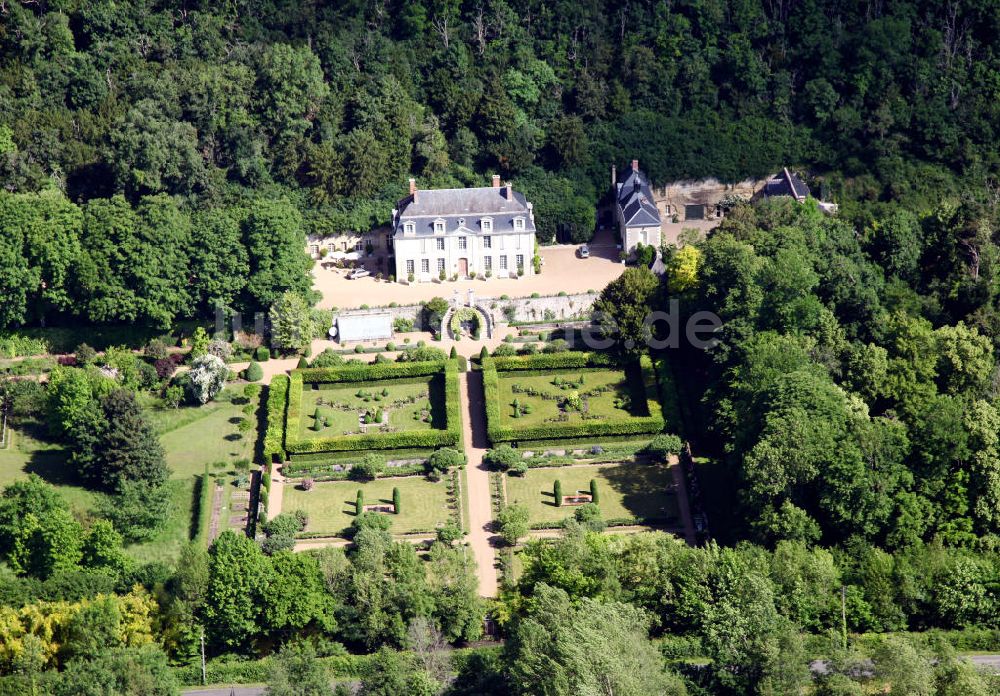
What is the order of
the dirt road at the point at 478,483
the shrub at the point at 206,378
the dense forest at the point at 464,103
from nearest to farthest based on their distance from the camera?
the dirt road at the point at 478,483
the shrub at the point at 206,378
the dense forest at the point at 464,103

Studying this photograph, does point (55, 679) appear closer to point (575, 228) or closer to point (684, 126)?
point (575, 228)

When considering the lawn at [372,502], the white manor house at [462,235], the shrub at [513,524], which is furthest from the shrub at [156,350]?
the shrub at [513,524]

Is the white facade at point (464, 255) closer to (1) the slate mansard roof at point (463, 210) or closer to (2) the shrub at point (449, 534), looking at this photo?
(1) the slate mansard roof at point (463, 210)

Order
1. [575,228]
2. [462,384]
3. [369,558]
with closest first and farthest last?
[369,558] < [462,384] < [575,228]

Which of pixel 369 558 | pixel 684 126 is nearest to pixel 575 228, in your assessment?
pixel 684 126

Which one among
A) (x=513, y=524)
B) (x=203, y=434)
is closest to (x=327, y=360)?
(x=203, y=434)

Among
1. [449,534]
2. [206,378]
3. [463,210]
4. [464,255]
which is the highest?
[463,210]

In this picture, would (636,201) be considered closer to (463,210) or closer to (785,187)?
(785,187)
